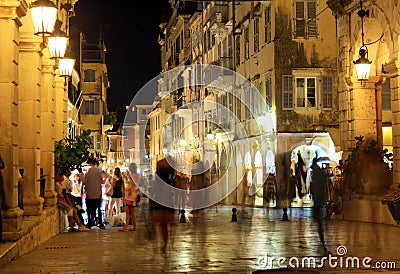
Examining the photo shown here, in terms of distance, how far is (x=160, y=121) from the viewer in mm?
98250

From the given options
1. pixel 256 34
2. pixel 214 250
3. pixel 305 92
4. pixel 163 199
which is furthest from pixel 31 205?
pixel 256 34

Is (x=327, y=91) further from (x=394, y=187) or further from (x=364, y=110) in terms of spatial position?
(x=394, y=187)

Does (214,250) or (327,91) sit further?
(327,91)

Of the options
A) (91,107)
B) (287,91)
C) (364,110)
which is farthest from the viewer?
(91,107)

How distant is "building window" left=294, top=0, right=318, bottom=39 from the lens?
122ft

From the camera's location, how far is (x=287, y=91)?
122 feet

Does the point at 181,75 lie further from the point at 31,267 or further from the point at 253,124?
the point at 31,267

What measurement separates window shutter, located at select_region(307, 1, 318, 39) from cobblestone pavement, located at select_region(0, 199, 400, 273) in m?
16.9

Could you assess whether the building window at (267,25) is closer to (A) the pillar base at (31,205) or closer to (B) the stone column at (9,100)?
(A) the pillar base at (31,205)

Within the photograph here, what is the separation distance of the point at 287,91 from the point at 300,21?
11.3ft

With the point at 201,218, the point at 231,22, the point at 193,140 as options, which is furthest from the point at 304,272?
the point at 193,140

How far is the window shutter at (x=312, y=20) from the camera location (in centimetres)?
3731

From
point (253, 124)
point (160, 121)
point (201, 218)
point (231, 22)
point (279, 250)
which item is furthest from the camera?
point (160, 121)

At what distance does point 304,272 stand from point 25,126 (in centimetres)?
895
